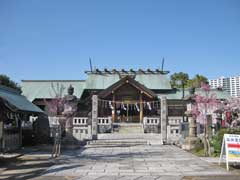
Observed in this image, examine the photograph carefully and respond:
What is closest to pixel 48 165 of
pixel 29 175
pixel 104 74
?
pixel 29 175

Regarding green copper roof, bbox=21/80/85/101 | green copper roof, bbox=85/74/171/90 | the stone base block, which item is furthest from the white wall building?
the stone base block

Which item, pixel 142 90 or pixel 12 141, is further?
pixel 142 90

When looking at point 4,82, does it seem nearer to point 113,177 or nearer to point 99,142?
point 99,142

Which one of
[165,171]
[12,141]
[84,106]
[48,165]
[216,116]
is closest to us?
[165,171]

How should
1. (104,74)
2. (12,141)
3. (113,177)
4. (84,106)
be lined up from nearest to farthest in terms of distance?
Result: (113,177) < (12,141) < (84,106) < (104,74)

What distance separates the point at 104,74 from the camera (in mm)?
38969

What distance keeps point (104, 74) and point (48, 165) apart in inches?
A: 1123

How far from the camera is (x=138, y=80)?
38250mm

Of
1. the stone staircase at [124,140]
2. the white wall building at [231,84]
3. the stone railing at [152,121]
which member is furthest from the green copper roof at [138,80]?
the stone staircase at [124,140]

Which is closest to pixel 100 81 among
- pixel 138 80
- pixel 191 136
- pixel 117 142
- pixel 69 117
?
pixel 138 80

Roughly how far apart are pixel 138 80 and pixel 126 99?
653 cm

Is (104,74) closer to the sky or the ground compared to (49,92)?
closer to the sky

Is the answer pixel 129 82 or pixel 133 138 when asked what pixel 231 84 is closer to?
pixel 129 82

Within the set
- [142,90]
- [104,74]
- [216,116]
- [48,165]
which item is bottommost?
[48,165]
